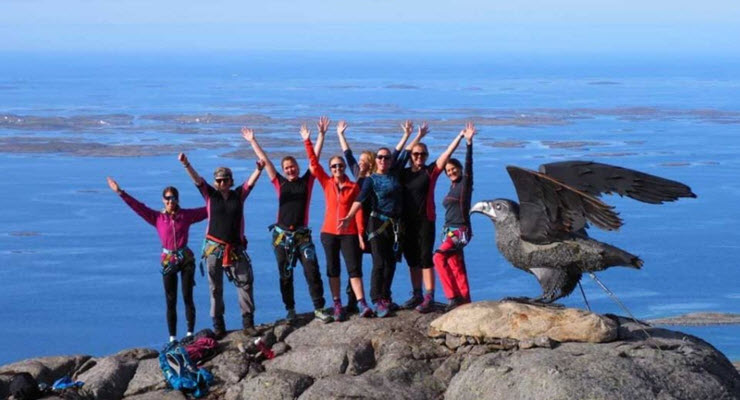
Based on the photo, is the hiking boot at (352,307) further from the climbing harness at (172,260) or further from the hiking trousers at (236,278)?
the climbing harness at (172,260)

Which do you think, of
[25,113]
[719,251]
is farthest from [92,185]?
[25,113]

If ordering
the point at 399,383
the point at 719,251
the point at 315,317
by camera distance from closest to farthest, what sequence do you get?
the point at 399,383 → the point at 315,317 → the point at 719,251

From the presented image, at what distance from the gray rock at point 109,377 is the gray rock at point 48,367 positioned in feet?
1.79

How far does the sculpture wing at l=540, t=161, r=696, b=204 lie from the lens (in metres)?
12.0

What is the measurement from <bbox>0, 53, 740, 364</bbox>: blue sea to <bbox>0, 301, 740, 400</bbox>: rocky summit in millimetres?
14670

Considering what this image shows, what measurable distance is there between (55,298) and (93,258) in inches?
144

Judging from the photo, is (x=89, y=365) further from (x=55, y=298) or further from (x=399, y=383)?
(x=55, y=298)

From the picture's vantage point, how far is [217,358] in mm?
12898

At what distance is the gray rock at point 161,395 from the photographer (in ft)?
40.1

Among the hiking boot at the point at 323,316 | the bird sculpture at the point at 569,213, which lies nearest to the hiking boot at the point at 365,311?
the hiking boot at the point at 323,316

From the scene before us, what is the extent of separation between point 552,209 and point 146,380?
4813mm

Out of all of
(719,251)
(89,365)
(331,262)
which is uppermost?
(331,262)

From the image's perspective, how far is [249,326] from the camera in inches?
529

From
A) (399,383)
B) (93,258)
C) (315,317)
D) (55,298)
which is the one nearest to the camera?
(399,383)
